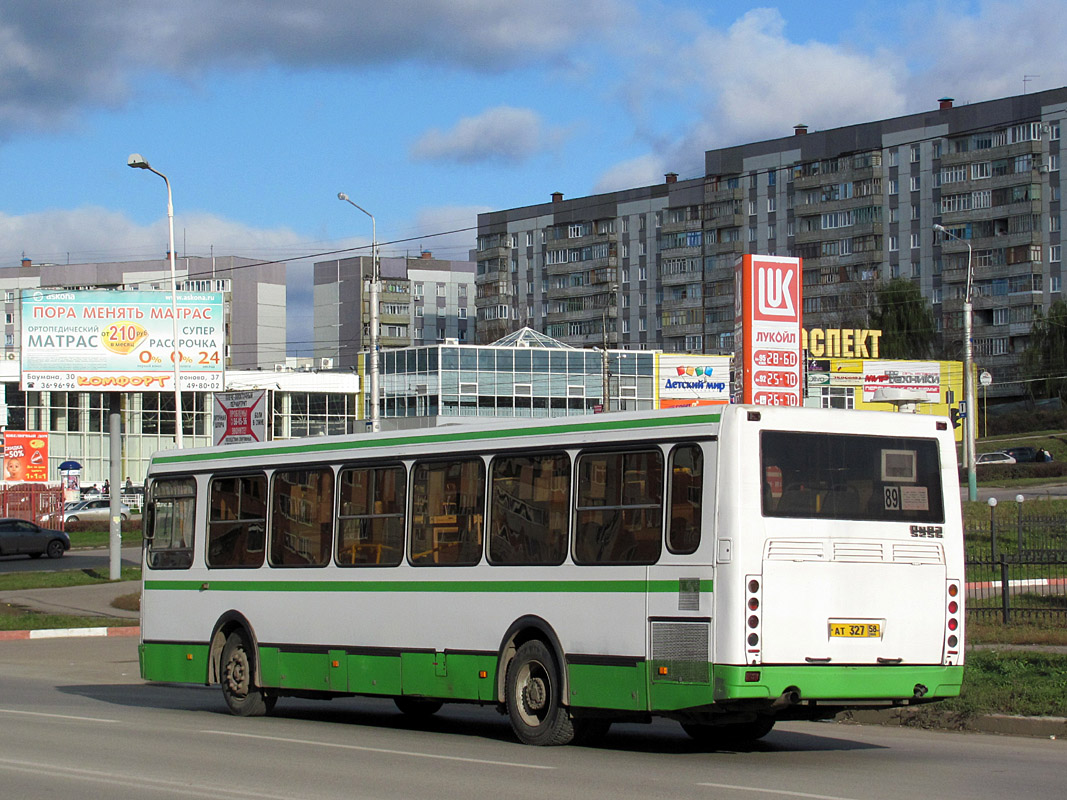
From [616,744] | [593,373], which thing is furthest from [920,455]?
[593,373]

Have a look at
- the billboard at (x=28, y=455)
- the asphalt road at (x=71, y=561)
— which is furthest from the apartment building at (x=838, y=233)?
the asphalt road at (x=71, y=561)

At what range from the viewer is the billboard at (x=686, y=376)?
95.5 metres

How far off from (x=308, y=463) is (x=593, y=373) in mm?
81728

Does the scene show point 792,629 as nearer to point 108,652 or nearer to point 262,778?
point 262,778

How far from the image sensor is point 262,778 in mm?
9992

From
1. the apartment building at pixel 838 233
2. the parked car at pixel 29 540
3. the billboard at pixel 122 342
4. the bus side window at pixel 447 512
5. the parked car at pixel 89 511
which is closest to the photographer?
the bus side window at pixel 447 512

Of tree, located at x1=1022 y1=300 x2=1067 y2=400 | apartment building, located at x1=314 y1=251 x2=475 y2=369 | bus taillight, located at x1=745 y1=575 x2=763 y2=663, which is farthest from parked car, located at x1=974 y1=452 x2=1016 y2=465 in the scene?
apartment building, located at x1=314 y1=251 x2=475 y2=369

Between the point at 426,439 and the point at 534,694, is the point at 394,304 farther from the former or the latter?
the point at 534,694

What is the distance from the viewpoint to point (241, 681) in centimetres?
1516

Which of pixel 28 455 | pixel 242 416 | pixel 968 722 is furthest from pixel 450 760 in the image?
pixel 28 455

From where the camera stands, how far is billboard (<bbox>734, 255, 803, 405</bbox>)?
2950 cm

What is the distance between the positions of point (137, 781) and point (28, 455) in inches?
2292

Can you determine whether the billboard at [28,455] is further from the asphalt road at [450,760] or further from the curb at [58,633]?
the asphalt road at [450,760]

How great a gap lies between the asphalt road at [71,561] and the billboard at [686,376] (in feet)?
159
